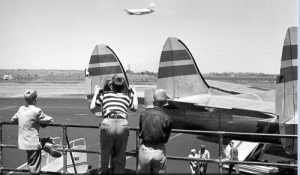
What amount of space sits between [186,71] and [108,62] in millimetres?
3045

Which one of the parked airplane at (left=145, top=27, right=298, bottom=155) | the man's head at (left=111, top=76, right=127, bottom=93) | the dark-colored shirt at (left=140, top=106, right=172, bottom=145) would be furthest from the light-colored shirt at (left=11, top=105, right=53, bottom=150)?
the parked airplane at (left=145, top=27, right=298, bottom=155)

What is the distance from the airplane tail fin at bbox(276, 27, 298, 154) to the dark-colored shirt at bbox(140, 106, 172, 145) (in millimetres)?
3831

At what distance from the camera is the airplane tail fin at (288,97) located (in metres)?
7.11

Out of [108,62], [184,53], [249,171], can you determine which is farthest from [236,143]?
[108,62]

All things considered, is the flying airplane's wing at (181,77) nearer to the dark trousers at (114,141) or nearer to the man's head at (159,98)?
the dark trousers at (114,141)

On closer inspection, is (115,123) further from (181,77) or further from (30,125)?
(181,77)

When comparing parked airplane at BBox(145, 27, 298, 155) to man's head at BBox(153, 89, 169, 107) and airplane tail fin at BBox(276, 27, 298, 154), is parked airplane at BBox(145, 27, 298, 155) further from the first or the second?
man's head at BBox(153, 89, 169, 107)

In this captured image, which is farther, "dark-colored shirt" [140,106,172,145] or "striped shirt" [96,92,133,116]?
"striped shirt" [96,92,133,116]

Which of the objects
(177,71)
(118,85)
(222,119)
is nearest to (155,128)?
(118,85)

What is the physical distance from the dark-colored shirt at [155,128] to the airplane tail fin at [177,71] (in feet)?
27.4

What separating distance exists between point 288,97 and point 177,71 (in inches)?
233

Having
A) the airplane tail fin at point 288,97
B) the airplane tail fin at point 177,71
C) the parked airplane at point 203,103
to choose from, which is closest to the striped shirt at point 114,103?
the airplane tail fin at point 288,97

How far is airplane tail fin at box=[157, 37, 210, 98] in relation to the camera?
497 inches

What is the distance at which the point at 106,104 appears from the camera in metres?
4.61
